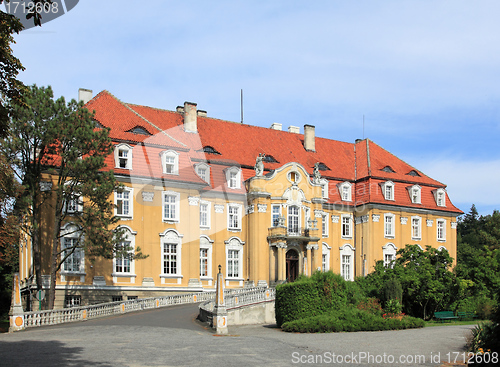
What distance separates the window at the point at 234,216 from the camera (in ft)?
140

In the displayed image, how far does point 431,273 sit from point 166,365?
22.9m

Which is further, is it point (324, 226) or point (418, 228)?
point (418, 228)

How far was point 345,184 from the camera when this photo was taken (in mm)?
49281

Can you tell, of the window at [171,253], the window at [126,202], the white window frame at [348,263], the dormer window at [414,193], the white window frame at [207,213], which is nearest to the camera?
the window at [126,202]

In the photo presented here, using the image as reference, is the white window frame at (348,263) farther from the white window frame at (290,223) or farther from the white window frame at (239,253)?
the white window frame at (239,253)

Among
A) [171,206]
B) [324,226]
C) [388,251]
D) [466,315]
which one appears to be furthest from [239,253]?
[466,315]

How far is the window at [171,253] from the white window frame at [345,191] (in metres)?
16.4

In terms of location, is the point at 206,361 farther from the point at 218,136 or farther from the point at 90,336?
the point at 218,136

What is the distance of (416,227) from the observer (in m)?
50.3

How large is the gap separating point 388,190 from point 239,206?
14084 mm

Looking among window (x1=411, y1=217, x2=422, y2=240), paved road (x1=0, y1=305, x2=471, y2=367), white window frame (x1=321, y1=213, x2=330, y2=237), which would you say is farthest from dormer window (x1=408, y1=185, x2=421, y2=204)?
paved road (x1=0, y1=305, x2=471, y2=367)

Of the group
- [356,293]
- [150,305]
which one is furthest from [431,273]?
[150,305]

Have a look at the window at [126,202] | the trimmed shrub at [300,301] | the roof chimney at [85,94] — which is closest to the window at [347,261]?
the window at [126,202]

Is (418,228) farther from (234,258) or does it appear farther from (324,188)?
(234,258)
